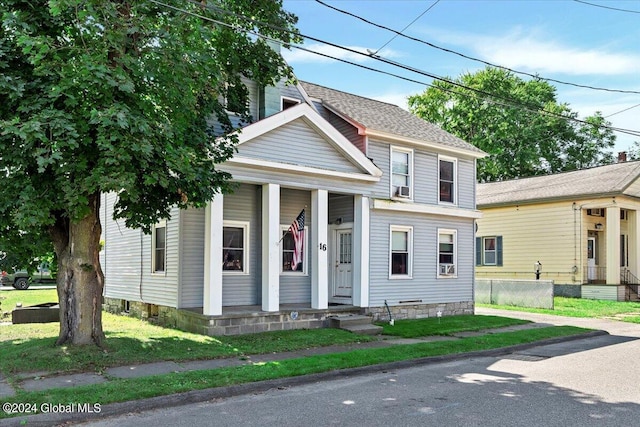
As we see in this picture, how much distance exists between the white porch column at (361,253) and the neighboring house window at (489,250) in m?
13.8

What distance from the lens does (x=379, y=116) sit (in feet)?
59.7

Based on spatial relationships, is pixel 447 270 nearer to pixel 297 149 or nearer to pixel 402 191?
pixel 402 191

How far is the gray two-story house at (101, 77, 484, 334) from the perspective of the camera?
13.5 metres

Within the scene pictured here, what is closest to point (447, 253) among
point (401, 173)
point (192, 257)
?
point (401, 173)

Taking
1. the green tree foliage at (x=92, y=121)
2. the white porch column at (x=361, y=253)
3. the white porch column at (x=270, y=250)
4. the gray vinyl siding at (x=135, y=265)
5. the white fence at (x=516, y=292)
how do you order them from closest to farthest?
the green tree foliage at (x=92, y=121), the white porch column at (x=270, y=250), the gray vinyl siding at (x=135, y=265), the white porch column at (x=361, y=253), the white fence at (x=516, y=292)

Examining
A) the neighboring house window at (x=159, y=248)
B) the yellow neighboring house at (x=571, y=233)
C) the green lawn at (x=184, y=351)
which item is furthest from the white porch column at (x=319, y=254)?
the yellow neighboring house at (x=571, y=233)

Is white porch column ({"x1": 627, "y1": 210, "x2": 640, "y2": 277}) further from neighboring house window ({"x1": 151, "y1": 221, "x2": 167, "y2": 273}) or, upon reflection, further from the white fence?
neighboring house window ({"x1": 151, "y1": 221, "x2": 167, "y2": 273})

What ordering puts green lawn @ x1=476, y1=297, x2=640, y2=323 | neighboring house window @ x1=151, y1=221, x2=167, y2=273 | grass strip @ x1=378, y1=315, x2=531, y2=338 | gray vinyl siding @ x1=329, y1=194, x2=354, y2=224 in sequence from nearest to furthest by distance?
grass strip @ x1=378, y1=315, x2=531, y2=338
neighboring house window @ x1=151, y1=221, x2=167, y2=273
gray vinyl siding @ x1=329, y1=194, x2=354, y2=224
green lawn @ x1=476, y1=297, x2=640, y2=323

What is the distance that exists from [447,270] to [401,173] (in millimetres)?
3639

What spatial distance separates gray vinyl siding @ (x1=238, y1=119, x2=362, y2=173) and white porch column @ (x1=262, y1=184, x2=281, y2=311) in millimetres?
858

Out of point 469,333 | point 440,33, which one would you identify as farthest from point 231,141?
point 469,333

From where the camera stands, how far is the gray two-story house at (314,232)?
13531 mm

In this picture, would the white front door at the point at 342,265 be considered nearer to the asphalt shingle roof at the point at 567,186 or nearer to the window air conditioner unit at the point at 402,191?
the window air conditioner unit at the point at 402,191

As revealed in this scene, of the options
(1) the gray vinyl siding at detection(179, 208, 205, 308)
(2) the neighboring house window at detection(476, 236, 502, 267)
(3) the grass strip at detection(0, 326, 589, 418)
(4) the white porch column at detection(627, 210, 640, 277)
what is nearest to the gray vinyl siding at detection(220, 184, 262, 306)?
(1) the gray vinyl siding at detection(179, 208, 205, 308)
